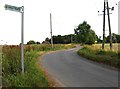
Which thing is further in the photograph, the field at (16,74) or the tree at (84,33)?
the tree at (84,33)

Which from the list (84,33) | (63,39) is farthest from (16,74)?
(63,39)

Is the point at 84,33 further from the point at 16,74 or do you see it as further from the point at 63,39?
the point at 16,74

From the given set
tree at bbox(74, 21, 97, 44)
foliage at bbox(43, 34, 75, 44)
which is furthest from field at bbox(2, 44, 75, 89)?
foliage at bbox(43, 34, 75, 44)

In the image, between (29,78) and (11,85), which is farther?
(29,78)

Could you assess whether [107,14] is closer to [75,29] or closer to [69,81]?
[69,81]

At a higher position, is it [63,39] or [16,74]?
[63,39]

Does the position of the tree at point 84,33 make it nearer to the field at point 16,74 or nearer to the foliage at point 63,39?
the foliage at point 63,39

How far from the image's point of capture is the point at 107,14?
142ft

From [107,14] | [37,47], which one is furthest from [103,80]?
[37,47]

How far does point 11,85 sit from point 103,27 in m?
32.2

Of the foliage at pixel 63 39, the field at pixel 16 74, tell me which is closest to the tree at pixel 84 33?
the foliage at pixel 63 39

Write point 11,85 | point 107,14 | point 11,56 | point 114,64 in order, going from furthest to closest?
1. point 107,14
2. point 114,64
3. point 11,56
4. point 11,85

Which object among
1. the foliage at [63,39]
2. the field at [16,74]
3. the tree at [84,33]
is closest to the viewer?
the field at [16,74]

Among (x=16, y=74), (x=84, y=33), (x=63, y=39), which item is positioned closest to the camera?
(x=16, y=74)
